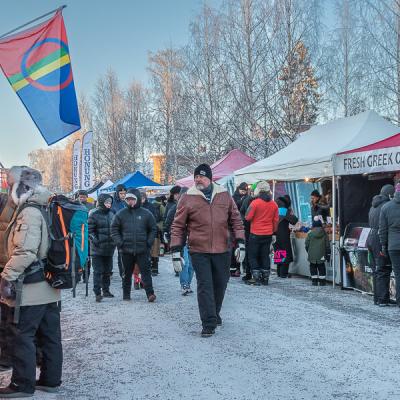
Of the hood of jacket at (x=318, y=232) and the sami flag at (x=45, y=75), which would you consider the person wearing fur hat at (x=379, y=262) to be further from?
the sami flag at (x=45, y=75)

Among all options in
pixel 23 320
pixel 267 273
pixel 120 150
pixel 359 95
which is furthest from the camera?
pixel 120 150

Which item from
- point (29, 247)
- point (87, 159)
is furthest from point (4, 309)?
point (87, 159)

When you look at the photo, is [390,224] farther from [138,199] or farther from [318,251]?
[138,199]

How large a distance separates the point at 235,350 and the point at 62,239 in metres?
2.37

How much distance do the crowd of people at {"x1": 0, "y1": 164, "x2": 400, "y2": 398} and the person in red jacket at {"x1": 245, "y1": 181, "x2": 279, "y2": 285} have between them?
0.06 feet

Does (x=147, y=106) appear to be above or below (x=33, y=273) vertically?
above

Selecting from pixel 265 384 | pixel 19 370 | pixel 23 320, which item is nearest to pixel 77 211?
pixel 23 320

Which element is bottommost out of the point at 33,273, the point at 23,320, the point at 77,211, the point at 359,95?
the point at 23,320

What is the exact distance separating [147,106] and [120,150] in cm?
632

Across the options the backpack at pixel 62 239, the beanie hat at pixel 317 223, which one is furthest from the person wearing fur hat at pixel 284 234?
the backpack at pixel 62 239

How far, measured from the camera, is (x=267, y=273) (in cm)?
1079

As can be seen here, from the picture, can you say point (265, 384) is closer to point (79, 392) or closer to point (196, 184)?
point (79, 392)

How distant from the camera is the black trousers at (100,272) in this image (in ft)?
30.2

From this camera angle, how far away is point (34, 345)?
173 inches
